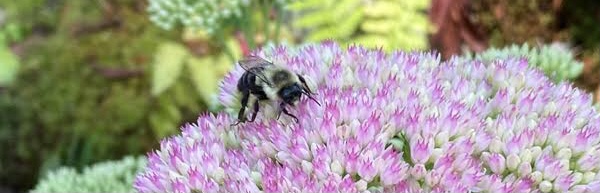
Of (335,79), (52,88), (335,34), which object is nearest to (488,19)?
(335,34)

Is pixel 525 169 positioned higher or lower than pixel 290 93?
lower

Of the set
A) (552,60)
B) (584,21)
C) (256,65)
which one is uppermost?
(584,21)

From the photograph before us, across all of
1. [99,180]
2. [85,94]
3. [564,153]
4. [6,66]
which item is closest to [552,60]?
[564,153]

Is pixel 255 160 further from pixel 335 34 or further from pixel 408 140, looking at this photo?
pixel 335 34

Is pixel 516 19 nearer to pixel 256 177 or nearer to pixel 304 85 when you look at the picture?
pixel 304 85

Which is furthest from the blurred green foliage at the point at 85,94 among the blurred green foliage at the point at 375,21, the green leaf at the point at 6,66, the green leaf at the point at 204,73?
the blurred green foliage at the point at 375,21

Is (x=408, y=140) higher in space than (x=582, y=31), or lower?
lower
